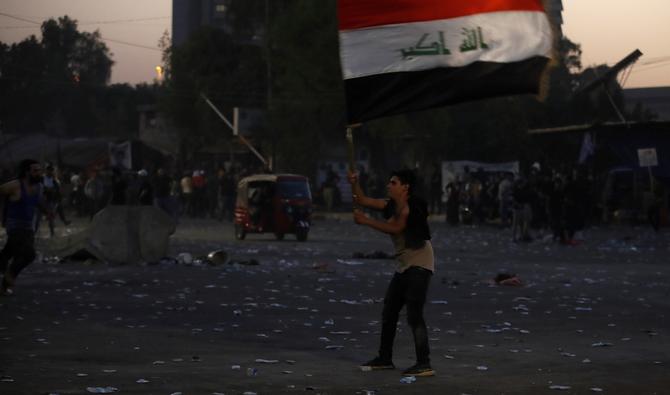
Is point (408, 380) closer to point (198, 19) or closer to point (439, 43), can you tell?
point (439, 43)

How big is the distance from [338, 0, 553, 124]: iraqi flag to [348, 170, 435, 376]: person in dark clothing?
29.7 inches

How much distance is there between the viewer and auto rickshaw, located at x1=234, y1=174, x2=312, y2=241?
3644cm

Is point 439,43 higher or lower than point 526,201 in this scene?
higher

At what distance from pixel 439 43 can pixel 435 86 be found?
0.33 metres

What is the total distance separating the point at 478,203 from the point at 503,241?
42.6 feet

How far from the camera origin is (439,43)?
10.8 m

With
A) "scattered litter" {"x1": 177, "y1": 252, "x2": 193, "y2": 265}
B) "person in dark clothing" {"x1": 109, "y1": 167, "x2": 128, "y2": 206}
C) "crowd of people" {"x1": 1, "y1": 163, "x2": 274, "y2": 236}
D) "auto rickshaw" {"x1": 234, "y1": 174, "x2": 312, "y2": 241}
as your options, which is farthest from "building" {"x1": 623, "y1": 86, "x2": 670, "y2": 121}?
"scattered litter" {"x1": 177, "y1": 252, "x2": 193, "y2": 265}

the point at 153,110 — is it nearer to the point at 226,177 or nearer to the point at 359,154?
the point at 359,154

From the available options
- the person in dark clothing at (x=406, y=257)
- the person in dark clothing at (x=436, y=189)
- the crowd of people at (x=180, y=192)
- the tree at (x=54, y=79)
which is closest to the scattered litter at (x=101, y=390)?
the person in dark clothing at (x=406, y=257)

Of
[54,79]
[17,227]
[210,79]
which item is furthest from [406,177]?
[54,79]

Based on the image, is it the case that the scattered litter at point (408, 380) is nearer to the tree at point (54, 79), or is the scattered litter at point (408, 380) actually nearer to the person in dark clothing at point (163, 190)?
the person in dark clothing at point (163, 190)

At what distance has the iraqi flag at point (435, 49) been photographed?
420 inches

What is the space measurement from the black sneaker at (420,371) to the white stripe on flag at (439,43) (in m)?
2.26

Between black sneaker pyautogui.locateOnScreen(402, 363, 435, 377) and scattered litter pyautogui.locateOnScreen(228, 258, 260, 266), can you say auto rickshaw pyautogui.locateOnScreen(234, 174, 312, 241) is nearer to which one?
scattered litter pyautogui.locateOnScreen(228, 258, 260, 266)
